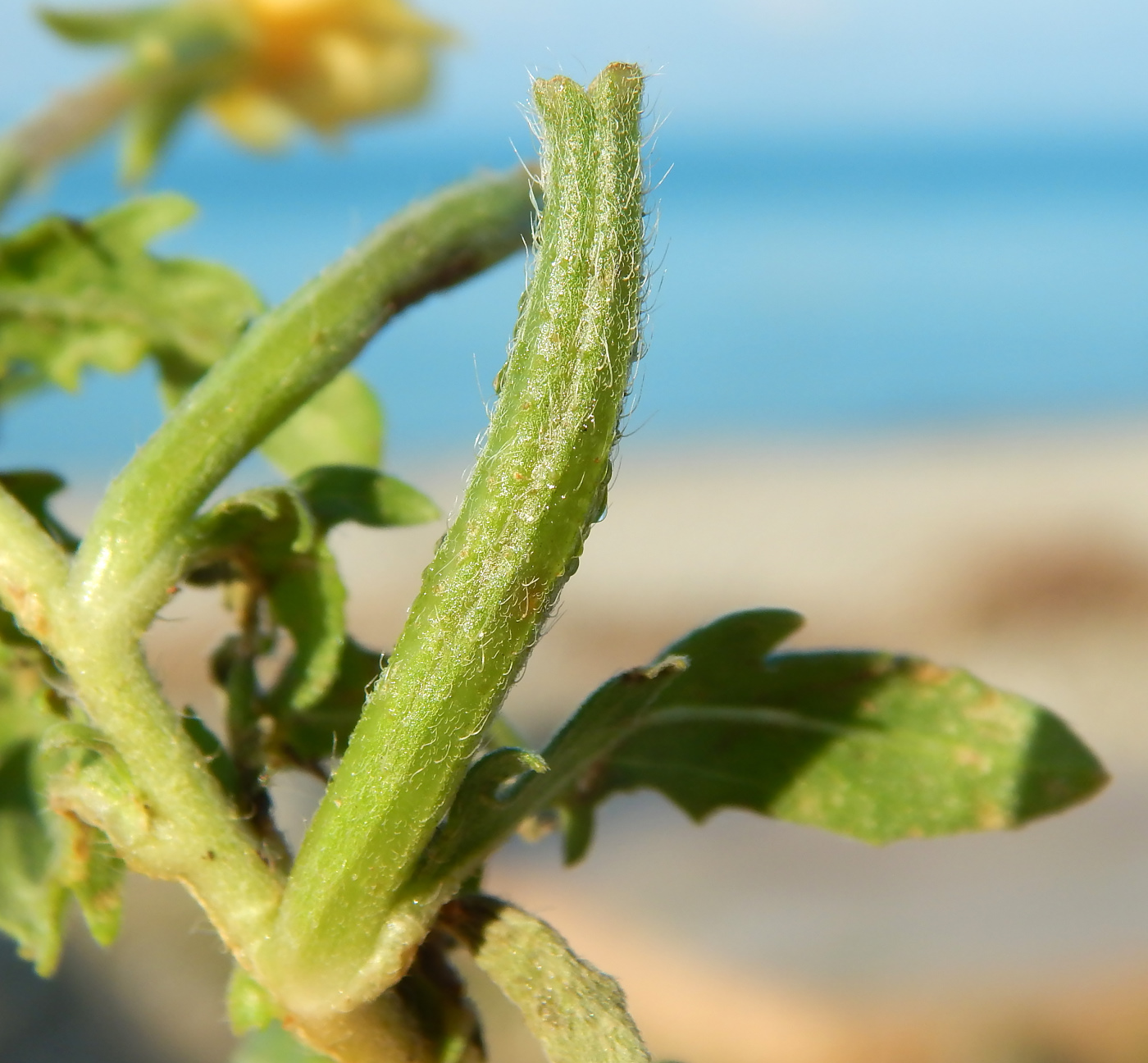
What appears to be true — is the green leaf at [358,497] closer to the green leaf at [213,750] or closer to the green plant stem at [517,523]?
the green leaf at [213,750]

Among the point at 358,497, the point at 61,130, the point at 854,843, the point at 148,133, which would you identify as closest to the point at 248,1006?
the point at 358,497

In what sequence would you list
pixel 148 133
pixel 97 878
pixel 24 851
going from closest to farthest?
pixel 97 878
pixel 24 851
pixel 148 133

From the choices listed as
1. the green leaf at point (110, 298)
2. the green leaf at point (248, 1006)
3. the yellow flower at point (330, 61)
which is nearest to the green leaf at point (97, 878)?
the green leaf at point (248, 1006)

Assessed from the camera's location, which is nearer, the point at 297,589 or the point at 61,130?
the point at 297,589

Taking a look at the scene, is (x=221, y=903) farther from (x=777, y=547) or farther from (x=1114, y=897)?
(x=777, y=547)

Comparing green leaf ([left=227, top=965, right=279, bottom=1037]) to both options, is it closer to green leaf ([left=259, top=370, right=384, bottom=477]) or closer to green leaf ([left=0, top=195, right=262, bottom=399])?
green leaf ([left=259, top=370, right=384, bottom=477])

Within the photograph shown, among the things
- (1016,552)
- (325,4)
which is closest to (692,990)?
(325,4)

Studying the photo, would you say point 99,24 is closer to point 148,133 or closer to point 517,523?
point 148,133
